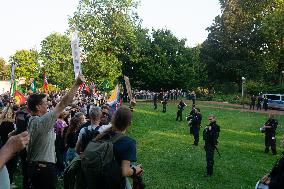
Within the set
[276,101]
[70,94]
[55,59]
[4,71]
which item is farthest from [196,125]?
[4,71]

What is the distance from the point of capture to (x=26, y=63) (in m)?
99.4

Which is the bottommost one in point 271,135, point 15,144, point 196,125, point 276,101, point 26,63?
point 271,135

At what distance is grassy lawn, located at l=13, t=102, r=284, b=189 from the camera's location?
1261cm

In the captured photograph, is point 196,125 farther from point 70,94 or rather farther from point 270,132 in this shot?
point 70,94

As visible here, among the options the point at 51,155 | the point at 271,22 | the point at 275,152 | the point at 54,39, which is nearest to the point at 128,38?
the point at 271,22

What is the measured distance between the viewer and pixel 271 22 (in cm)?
6050

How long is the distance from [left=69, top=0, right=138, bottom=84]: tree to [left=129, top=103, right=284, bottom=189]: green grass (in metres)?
21.1

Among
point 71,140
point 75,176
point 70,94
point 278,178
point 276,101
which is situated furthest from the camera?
point 276,101

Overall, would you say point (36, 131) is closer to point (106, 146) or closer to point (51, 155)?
point (51, 155)

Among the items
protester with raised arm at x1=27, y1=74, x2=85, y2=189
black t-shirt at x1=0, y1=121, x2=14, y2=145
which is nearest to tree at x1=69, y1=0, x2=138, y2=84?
black t-shirt at x1=0, y1=121, x2=14, y2=145

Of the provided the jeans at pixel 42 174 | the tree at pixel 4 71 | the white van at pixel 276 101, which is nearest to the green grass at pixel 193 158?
the jeans at pixel 42 174

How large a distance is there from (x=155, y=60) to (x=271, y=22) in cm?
1787

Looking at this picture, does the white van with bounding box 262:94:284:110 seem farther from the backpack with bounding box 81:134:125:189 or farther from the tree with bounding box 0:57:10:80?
the tree with bounding box 0:57:10:80

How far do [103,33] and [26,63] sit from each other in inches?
2117
